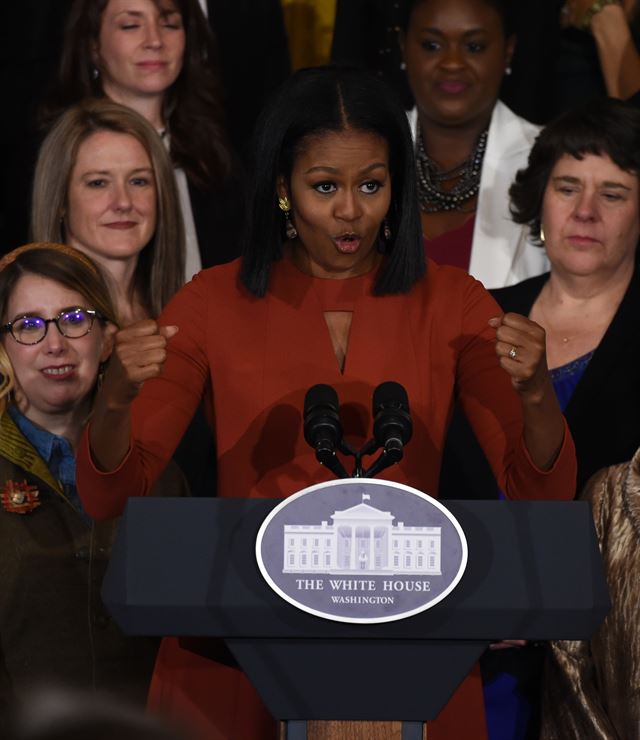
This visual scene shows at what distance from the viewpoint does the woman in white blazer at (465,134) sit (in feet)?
13.1

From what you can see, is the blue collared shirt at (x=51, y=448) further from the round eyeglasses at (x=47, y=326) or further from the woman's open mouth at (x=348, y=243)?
the woman's open mouth at (x=348, y=243)

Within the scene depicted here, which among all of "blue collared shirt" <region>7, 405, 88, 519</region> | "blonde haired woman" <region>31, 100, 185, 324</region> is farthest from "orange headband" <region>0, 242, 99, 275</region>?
"blonde haired woman" <region>31, 100, 185, 324</region>

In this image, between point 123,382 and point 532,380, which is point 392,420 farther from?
point 123,382

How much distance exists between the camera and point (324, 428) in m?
1.76

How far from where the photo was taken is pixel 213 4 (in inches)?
165

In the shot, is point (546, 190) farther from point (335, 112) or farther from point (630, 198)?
point (335, 112)

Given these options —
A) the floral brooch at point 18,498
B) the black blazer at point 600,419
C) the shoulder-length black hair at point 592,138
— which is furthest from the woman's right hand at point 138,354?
the shoulder-length black hair at point 592,138

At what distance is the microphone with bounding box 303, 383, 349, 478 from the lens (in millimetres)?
1734

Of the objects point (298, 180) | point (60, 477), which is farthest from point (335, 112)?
point (60, 477)

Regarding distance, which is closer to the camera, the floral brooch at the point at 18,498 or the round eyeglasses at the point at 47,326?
the floral brooch at the point at 18,498

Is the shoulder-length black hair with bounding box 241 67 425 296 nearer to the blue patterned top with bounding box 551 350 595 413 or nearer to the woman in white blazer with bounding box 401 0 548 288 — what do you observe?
the blue patterned top with bounding box 551 350 595 413

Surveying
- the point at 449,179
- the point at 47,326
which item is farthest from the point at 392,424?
the point at 449,179

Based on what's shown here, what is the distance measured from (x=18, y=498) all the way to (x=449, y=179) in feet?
5.76

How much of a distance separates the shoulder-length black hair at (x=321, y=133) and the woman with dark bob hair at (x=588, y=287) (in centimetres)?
119
